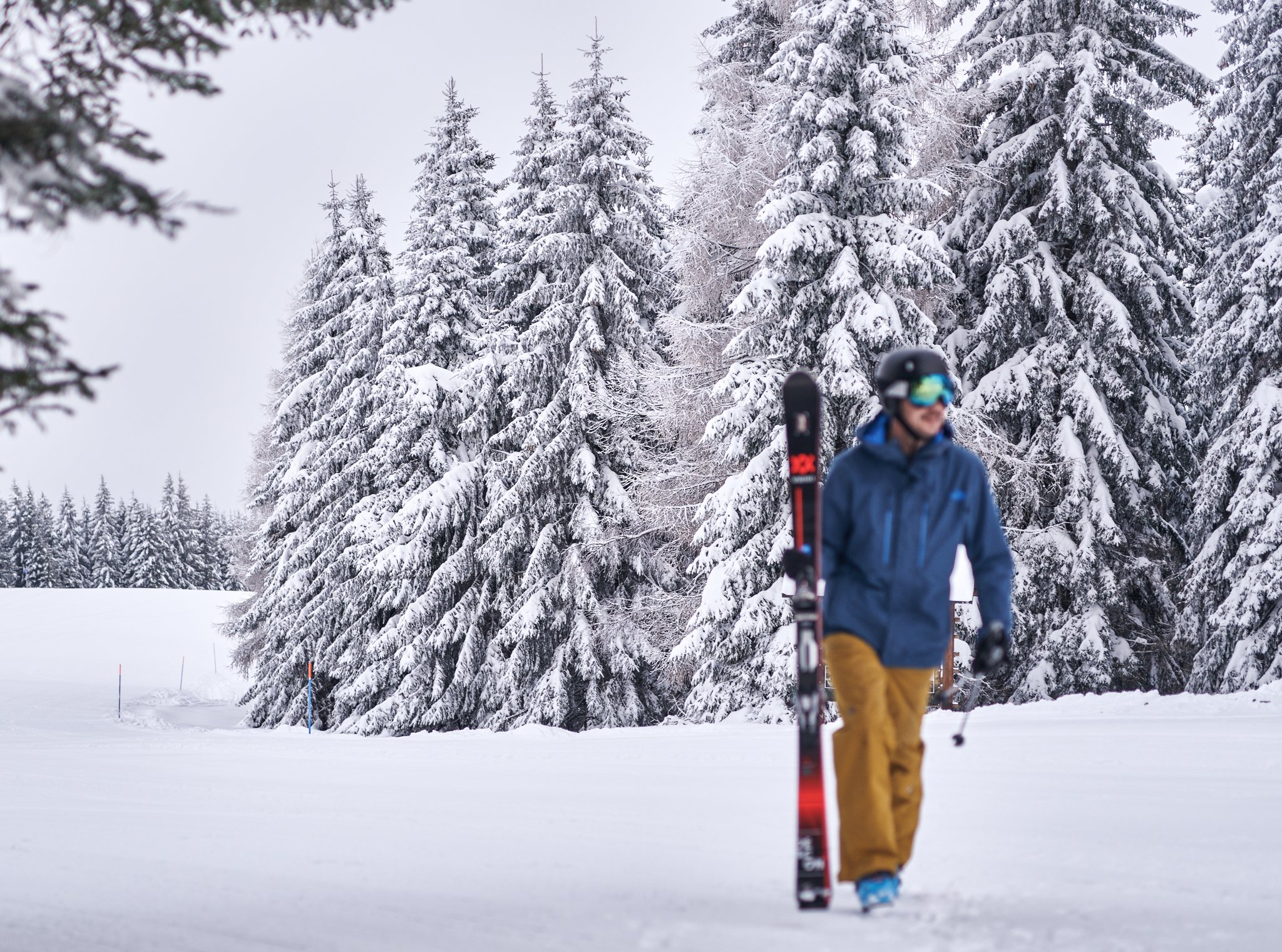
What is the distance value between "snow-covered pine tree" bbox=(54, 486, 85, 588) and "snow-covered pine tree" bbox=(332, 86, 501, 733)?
77523mm

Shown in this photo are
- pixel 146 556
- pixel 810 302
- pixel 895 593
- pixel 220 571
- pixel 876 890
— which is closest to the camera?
pixel 876 890

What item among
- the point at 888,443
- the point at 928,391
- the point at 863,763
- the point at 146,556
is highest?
the point at 146,556

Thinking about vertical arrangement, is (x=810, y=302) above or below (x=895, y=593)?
above

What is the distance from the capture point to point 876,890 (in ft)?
12.5

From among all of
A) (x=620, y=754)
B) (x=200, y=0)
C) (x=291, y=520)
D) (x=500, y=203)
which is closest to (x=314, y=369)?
(x=291, y=520)

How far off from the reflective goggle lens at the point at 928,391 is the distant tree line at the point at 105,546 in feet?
287

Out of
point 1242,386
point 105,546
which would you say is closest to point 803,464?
point 1242,386

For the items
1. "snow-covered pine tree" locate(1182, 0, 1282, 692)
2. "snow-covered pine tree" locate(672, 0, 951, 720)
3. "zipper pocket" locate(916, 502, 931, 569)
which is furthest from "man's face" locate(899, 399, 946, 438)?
"snow-covered pine tree" locate(1182, 0, 1282, 692)

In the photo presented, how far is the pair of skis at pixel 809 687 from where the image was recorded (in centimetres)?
388

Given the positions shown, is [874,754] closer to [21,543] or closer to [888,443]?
[888,443]

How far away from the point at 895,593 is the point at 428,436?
20.2m

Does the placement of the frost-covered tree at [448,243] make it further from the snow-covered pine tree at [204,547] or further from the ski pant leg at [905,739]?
the snow-covered pine tree at [204,547]

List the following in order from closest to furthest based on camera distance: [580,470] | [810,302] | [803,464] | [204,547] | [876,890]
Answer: [876,890], [803,464], [810,302], [580,470], [204,547]

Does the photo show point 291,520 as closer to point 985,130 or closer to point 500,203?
point 500,203
